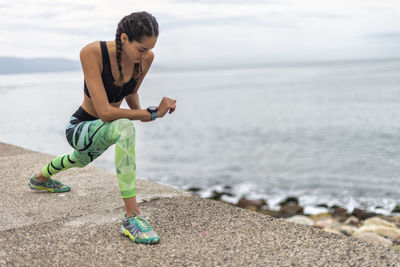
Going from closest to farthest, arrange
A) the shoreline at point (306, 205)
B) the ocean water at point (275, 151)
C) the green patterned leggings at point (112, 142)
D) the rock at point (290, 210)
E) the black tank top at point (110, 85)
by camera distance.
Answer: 1. the green patterned leggings at point (112, 142)
2. the black tank top at point (110, 85)
3. the rock at point (290, 210)
4. the shoreline at point (306, 205)
5. the ocean water at point (275, 151)

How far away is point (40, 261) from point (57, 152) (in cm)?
2069

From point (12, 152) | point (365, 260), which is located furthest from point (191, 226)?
point (12, 152)

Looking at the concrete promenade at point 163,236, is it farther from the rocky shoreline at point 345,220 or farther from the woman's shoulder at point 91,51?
the rocky shoreline at point 345,220

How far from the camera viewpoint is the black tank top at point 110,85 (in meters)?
3.48

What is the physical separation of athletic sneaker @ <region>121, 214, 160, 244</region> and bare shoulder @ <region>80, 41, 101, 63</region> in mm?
1211

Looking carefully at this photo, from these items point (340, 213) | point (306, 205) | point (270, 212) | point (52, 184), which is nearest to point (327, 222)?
point (340, 213)

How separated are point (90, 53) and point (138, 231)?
4.44ft

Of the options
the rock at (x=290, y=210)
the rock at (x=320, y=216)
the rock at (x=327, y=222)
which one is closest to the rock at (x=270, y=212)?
the rock at (x=290, y=210)

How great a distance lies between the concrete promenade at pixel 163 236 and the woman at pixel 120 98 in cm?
26

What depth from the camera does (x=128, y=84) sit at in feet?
12.1

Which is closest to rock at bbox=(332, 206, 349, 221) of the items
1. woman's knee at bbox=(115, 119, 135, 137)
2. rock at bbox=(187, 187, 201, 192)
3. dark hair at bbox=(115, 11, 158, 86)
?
rock at bbox=(187, 187, 201, 192)

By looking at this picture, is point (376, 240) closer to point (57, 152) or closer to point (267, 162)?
point (267, 162)

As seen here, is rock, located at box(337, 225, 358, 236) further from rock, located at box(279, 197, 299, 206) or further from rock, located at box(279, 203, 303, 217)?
rock, located at box(279, 197, 299, 206)

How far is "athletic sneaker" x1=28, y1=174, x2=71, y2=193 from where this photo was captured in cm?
476
